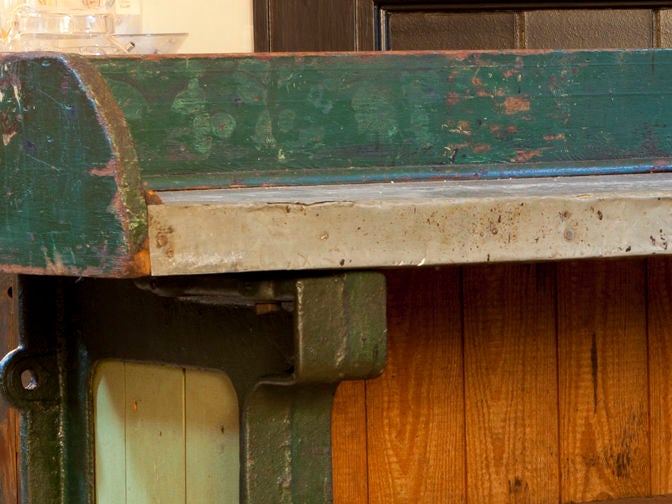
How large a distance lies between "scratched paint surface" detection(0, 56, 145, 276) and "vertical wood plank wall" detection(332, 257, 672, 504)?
1.52ft

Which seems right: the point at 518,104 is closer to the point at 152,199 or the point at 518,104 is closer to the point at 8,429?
the point at 152,199

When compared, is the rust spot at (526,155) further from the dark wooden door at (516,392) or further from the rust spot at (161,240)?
the rust spot at (161,240)

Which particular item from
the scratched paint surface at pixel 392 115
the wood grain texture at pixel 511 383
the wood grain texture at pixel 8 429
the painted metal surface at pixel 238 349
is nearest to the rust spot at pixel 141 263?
the painted metal surface at pixel 238 349

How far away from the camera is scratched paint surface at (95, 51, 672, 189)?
1.10 meters

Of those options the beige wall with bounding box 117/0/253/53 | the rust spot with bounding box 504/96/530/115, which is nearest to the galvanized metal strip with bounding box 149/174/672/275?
the rust spot with bounding box 504/96/530/115

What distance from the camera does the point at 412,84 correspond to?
1.17m

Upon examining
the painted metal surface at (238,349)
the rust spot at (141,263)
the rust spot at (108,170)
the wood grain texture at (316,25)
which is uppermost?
the wood grain texture at (316,25)

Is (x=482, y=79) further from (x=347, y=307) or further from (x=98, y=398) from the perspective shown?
(x=98, y=398)

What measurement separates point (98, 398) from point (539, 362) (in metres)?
0.49

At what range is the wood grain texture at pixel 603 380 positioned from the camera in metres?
1.37

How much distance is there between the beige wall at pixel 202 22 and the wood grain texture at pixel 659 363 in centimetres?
76

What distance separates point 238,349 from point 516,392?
0.46 meters

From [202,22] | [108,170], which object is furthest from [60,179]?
[202,22]

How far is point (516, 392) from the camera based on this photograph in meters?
1.36
